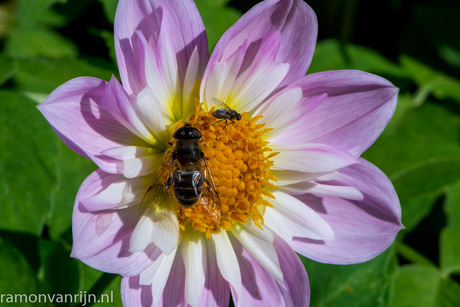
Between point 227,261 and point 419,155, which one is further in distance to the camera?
point 419,155

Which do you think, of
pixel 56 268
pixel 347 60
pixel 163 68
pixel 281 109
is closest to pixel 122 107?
pixel 163 68

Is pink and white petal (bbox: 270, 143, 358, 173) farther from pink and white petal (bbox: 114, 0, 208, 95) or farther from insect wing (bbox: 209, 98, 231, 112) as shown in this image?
pink and white petal (bbox: 114, 0, 208, 95)

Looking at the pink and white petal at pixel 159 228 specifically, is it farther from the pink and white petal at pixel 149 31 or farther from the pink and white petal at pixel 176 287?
the pink and white petal at pixel 149 31

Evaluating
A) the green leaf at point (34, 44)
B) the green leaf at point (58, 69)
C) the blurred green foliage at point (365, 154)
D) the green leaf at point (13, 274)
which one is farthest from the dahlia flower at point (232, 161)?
the green leaf at point (34, 44)

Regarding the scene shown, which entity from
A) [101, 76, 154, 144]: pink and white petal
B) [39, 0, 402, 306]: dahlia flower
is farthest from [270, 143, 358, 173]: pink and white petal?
[101, 76, 154, 144]: pink and white petal

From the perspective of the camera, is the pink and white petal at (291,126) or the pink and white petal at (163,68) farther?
the pink and white petal at (291,126)

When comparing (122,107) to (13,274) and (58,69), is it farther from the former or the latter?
(58,69)

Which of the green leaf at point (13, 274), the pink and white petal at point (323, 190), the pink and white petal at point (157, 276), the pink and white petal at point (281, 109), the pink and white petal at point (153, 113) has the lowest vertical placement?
the green leaf at point (13, 274)

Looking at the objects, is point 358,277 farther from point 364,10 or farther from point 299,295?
point 364,10
